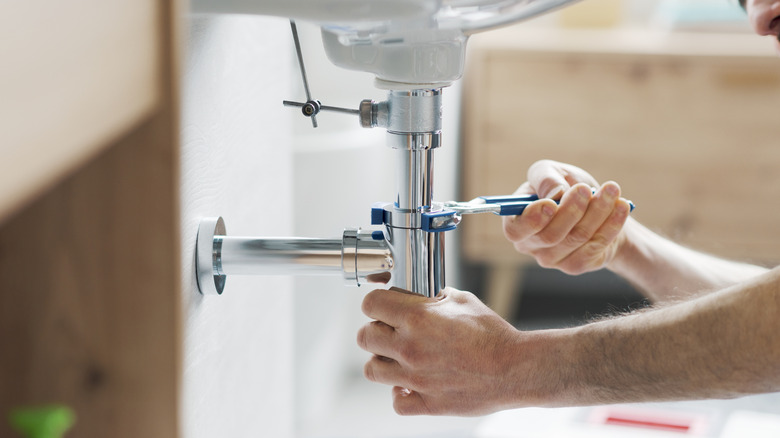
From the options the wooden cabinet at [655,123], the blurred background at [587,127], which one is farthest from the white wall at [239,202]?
the wooden cabinet at [655,123]

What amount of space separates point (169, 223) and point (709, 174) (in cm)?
196

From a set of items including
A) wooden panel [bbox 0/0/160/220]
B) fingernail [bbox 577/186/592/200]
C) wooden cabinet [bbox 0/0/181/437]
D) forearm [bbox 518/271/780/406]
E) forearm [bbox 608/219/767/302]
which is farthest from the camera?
forearm [bbox 608/219/767/302]

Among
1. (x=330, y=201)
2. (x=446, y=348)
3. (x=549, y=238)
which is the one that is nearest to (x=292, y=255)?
(x=446, y=348)

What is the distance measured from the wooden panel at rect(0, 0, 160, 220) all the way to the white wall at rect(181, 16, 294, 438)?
0.13 meters

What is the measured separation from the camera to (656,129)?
2.12m

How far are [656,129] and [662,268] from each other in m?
1.28

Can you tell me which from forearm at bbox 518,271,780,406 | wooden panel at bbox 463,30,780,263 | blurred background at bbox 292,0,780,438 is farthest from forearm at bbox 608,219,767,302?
wooden panel at bbox 463,30,780,263

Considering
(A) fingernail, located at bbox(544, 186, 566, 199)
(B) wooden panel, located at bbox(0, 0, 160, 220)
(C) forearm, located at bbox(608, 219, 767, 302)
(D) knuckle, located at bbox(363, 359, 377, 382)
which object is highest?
(B) wooden panel, located at bbox(0, 0, 160, 220)

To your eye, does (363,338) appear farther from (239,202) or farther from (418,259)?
(239,202)

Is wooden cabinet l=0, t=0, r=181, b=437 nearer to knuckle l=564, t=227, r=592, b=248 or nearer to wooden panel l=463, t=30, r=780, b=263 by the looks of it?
knuckle l=564, t=227, r=592, b=248

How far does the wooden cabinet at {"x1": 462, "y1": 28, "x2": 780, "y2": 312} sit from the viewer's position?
2.09m

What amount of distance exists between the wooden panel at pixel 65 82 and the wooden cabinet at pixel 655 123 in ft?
6.05

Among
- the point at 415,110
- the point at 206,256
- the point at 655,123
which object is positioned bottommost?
the point at 206,256

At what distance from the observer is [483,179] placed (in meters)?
2.22
